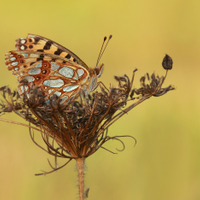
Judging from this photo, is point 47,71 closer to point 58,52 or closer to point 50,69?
point 50,69

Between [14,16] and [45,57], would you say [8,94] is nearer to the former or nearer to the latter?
[45,57]

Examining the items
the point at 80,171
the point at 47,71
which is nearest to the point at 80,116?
the point at 80,171

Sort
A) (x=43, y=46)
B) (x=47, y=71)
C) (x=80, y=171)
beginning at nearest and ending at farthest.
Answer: (x=80, y=171) < (x=47, y=71) < (x=43, y=46)

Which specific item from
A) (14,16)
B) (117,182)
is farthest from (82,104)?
(14,16)

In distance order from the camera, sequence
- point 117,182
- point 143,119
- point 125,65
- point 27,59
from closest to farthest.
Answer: point 27,59 → point 117,182 → point 143,119 → point 125,65

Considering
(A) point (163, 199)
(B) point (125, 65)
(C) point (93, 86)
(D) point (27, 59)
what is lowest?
(A) point (163, 199)

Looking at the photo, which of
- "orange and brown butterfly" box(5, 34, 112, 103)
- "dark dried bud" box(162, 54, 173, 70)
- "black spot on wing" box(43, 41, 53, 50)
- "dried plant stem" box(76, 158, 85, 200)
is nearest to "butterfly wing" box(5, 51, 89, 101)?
"orange and brown butterfly" box(5, 34, 112, 103)

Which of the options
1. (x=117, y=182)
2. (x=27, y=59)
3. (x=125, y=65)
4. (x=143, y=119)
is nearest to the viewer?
(x=27, y=59)

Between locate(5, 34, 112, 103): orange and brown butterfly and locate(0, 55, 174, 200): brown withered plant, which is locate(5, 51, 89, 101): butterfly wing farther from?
locate(0, 55, 174, 200): brown withered plant
